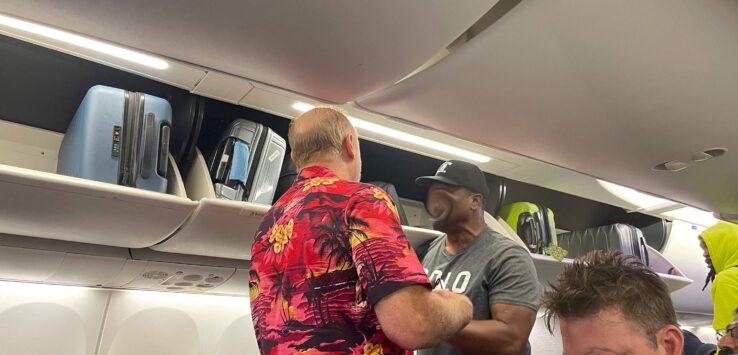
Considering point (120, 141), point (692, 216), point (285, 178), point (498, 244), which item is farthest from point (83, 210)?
point (692, 216)

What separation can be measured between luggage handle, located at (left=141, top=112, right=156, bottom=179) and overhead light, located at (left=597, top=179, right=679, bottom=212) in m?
2.93

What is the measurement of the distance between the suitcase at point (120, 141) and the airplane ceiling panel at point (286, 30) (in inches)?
53.5

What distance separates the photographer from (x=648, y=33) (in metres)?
1.16

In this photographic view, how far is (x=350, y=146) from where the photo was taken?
165cm

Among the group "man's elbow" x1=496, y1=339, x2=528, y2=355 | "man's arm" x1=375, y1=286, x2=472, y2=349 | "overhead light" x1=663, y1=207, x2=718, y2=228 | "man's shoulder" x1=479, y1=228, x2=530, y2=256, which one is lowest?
"man's elbow" x1=496, y1=339, x2=528, y2=355

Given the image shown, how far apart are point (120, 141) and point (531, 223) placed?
3.00m

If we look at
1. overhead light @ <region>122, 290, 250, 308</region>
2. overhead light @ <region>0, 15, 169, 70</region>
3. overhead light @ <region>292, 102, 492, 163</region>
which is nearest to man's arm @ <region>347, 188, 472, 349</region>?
overhead light @ <region>0, 15, 169, 70</region>

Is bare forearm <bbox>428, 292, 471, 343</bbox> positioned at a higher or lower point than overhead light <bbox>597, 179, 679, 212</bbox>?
lower

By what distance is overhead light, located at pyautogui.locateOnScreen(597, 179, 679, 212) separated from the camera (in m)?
3.96

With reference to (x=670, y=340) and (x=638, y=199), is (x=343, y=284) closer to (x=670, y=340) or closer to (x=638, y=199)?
(x=670, y=340)

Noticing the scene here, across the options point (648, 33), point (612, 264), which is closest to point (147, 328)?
point (612, 264)

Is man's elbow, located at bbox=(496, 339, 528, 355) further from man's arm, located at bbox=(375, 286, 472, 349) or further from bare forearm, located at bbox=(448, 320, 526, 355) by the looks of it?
man's arm, located at bbox=(375, 286, 472, 349)

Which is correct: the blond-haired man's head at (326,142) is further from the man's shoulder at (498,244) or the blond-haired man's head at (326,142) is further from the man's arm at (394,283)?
the man's shoulder at (498,244)

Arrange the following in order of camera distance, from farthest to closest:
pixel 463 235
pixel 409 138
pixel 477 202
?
pixel 409 138 < pixel 477 202 < pixel 463 235
